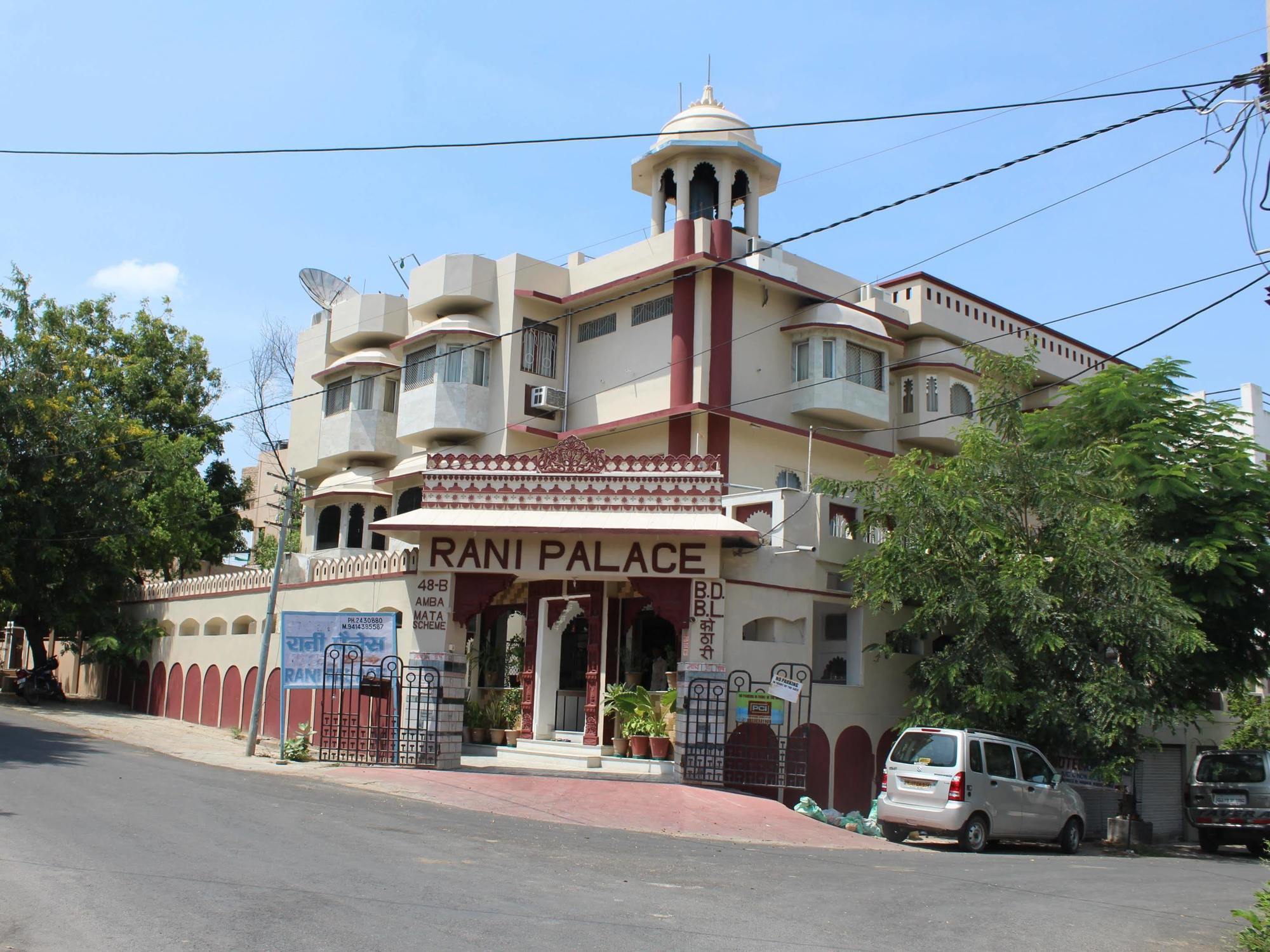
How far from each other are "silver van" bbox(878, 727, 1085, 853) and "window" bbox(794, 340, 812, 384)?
11761mm

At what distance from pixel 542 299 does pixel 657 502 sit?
1052 cm

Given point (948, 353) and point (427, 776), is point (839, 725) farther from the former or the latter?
point (948, 353)

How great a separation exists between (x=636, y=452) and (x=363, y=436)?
859 cm

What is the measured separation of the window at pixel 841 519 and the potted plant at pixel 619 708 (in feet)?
15.8

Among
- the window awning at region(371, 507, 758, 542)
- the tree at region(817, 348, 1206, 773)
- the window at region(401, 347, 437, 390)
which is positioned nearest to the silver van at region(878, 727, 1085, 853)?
the tree at region(817, 348, 1206, 773)

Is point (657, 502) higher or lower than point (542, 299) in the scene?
lower

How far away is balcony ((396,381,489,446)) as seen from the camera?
2783cm

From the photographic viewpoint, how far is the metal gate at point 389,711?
18438 millimetres

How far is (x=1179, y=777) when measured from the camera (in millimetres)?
26156

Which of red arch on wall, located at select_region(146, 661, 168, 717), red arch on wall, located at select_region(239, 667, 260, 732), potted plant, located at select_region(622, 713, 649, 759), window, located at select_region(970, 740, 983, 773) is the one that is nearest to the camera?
window, located at select_region(970, 740, 983, 773)

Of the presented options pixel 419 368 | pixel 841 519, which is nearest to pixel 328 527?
pixel 419 368

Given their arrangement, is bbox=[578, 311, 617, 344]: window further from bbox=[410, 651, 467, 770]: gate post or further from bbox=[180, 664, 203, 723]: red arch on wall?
bbox=[180, 664, 203, 723]: red arch on wall

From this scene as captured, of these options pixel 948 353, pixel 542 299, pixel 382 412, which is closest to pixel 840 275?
pixel 948 353

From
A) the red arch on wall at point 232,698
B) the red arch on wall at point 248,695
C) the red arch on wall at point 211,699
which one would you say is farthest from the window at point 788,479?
the red arch on wall at point 211,699
